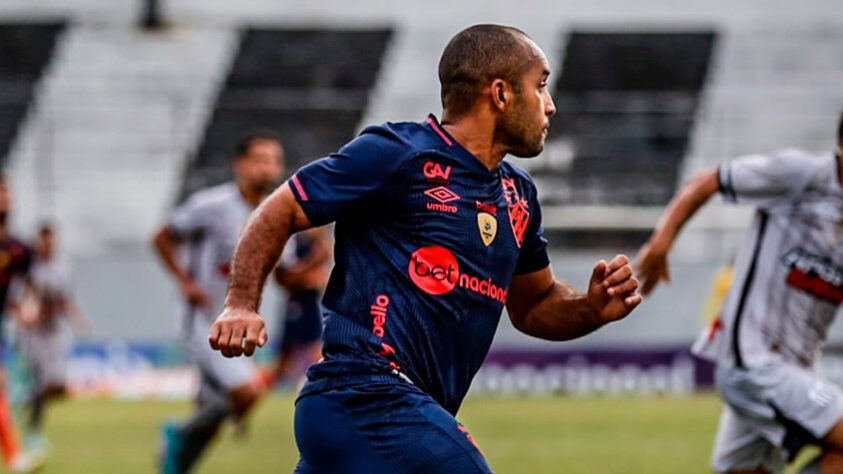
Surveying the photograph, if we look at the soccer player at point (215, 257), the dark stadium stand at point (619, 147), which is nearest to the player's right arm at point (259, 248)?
the soccer player at point (215, 257)

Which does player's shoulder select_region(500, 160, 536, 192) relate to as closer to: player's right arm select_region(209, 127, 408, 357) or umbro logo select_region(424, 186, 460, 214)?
umbro logo select_region(424, 186, 460, 214)

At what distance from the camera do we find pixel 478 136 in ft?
17.2

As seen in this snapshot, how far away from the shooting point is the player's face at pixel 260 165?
11.2 m

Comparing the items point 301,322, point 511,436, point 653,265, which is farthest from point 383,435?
point 301,322

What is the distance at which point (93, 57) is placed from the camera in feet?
104

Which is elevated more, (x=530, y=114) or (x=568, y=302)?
(x=530, y=114)

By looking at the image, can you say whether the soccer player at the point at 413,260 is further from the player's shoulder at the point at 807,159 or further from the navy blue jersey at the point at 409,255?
the player's shoulder at the point at 807,159

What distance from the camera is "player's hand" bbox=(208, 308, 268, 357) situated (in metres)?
4.70

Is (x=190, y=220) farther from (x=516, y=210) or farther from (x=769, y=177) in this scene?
(x=516, y=210)

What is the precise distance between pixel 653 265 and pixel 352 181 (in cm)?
275

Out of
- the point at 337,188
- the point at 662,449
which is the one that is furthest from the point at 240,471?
the point at 337,188

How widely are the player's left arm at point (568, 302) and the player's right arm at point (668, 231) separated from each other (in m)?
1.61

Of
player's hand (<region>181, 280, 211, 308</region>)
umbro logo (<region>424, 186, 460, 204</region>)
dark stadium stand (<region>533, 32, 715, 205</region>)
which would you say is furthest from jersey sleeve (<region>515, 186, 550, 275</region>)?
dark stadium stand (<region>533, 32, 715, 205</region>)

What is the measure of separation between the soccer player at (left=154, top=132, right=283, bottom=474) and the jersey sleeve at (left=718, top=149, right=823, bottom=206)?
419 centimetres
